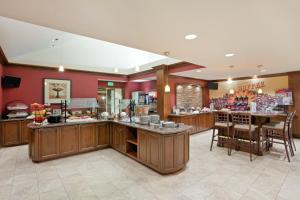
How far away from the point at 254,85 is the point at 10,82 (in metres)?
9.24

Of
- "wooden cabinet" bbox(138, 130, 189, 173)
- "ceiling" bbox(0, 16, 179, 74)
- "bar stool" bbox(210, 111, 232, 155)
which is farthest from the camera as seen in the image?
"bar stool" bbox(210, 111, 232, 155)

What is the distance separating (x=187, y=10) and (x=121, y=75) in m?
6.59

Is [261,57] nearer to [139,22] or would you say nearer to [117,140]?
[139,22]

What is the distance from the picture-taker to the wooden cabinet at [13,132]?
501 cm

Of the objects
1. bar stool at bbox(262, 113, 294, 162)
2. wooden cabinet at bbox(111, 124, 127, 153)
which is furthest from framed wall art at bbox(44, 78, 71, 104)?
bar stool at bbox(262, 113, 294, 162)

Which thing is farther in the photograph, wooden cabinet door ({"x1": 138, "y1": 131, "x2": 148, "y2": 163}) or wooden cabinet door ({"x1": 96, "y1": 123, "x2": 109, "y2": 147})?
wooden cabinet door ({"x1": 96, "y1": 123, "x2": 109, "y2": 147})

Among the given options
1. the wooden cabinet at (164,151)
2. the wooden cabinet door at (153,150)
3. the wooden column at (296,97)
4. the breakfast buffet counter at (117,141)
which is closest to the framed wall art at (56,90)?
the breakfast buffet counter at (117,141)

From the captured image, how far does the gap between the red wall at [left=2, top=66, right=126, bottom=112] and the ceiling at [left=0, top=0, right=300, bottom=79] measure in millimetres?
4487

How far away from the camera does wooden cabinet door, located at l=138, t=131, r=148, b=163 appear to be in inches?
141

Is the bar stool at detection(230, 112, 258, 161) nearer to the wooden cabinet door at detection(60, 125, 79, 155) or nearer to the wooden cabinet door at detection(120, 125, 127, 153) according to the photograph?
the wooden cabinet door at detection(120, 125, 127, 153)

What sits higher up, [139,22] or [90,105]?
[139,22]

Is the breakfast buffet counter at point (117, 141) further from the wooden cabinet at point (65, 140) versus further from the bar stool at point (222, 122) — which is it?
the bar stool at point (222, 122)

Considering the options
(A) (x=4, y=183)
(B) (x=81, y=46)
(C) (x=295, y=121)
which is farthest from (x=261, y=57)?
(A) (x=4, y=183)

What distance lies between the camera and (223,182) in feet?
9.69
